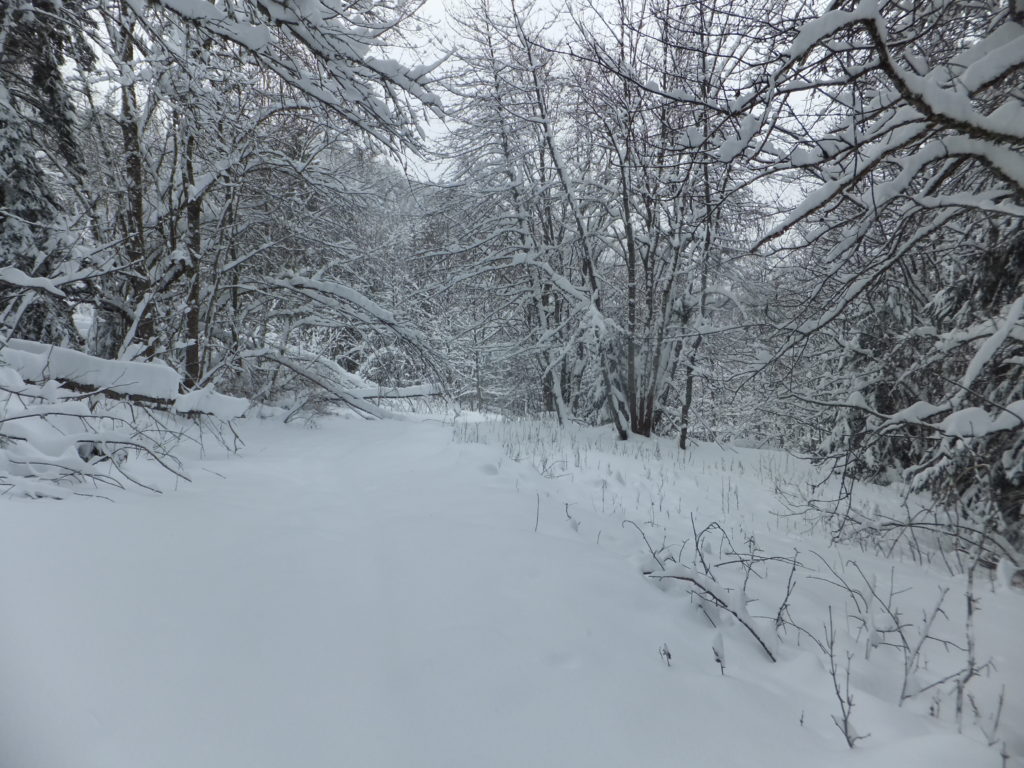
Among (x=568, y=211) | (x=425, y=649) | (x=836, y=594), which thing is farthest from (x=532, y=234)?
(x=425, y=649)

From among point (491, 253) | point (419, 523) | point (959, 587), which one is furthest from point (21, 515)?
point (491, 253)

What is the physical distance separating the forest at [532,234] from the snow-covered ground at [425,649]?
10.4 inches

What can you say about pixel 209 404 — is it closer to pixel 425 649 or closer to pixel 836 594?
pixel 425 649

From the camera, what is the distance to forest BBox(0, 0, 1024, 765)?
115 inches

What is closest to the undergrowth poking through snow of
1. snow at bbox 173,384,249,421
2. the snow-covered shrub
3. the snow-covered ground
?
the snow-covered ground

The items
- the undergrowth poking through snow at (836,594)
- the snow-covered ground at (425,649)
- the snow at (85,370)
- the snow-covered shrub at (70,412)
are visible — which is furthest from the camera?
the snow at (85,370)

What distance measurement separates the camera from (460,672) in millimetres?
1857

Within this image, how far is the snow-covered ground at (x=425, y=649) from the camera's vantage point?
1.42 meters

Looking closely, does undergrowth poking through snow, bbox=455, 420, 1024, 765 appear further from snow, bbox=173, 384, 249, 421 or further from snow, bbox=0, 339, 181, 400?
snow, bbox=0, 339, 181, 400

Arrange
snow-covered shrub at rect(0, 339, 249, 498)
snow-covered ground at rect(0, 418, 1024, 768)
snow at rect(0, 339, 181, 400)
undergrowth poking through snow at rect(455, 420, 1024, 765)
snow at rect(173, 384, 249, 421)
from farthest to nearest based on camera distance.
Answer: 1. snow at rect(173, 384, 249, 421)
2. snow at rect(0, 339, 181, 400)
3. snow-covered shrub at rect(0, 339, 249, 498)
4. undergrowth poking through snow at rect(455, 420, 1024, 765)
5. snow-covered ground at rect(0, 418, 1024, 768)

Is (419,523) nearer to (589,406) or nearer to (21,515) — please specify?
(21,515)

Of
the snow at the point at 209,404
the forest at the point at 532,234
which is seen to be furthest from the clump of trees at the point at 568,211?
the snow at the point at 209,404

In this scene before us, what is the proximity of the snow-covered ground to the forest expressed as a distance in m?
0.26

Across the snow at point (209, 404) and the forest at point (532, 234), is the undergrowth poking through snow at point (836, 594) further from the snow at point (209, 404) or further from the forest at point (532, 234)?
the snow at point (209, 404)
